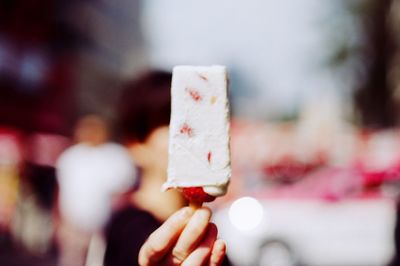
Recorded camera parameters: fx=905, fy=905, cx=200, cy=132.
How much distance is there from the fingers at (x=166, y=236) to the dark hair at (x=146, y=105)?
1.04 m

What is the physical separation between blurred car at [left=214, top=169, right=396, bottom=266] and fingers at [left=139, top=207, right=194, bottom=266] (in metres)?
10.3

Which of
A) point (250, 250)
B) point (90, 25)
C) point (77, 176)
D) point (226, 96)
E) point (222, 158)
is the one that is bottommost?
point (250, 250)

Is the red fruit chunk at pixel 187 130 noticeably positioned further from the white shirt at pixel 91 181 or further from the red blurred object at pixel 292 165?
the red blurred object at pixel 292 165

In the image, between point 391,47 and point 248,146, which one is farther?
point 391,47

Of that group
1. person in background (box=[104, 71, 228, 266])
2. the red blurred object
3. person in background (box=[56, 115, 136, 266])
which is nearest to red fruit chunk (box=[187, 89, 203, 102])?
person in background (box=[104, 71, 228, 266])

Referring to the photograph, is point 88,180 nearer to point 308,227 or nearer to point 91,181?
point 91,181

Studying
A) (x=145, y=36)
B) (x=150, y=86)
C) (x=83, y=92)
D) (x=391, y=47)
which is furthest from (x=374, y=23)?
(x=150, y=86)

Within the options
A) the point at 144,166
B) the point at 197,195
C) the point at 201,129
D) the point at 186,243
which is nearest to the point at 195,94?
the point at 201,129

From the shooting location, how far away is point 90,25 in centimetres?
3688

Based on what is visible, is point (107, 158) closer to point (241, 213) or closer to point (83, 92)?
point (241, 213)

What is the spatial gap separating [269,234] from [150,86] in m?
9.54

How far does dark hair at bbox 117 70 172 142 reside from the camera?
302cm

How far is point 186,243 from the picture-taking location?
1.96m

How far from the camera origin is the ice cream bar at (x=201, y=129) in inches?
81.0
